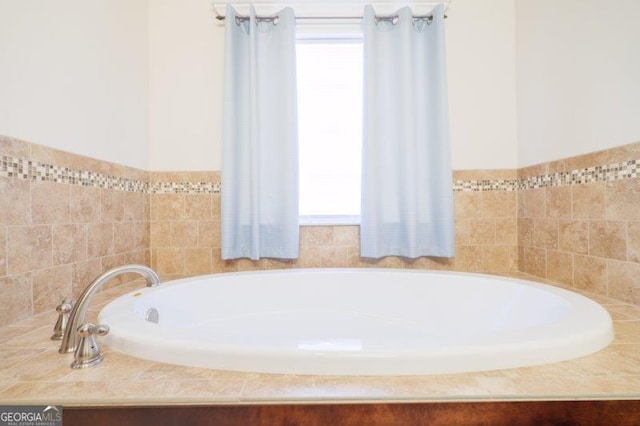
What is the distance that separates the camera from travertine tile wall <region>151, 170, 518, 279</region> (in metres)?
1.86

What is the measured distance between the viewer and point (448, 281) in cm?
149

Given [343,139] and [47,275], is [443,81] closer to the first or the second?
[343,139]

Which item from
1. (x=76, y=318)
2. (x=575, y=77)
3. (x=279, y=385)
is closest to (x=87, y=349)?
(x=76, y=318)

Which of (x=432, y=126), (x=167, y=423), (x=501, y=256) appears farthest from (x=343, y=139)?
(x=167, y=423)

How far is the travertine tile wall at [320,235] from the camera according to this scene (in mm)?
1857

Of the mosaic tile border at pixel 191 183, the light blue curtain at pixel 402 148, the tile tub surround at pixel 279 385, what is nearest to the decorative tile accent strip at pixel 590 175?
the mosaic tile border at pixel 191 183

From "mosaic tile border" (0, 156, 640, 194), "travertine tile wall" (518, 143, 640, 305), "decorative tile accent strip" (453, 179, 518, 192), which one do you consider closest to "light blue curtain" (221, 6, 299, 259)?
"mosaic tile border" (0, 156, 640, 194)

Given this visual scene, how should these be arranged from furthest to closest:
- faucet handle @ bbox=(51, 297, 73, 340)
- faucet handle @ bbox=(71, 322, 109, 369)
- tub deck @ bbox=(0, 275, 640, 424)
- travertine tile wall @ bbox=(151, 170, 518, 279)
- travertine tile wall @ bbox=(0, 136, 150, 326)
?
travertine tile wall @ bbox=(151, 170, 518, 279), travertine tile wall @ bbox=(0, 136, 150, 326), faucet handle @ bbox=(51, 297, 73, 340), faucet handle @ bbox=(71, 322, 109, 369), tub deck @ bbox=(0, 275, 640, 424)

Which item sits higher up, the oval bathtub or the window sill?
the window sill

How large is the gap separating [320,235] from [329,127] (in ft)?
2.26

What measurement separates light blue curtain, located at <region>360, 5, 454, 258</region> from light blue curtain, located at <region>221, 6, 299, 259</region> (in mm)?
436

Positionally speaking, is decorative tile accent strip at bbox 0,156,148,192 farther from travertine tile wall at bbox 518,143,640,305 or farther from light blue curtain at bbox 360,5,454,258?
travertine tile wall at bbox 518,143,640,305

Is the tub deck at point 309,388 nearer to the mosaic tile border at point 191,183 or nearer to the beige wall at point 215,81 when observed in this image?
the mosaic tile border at point 191,183

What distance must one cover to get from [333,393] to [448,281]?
1093 millimetres
